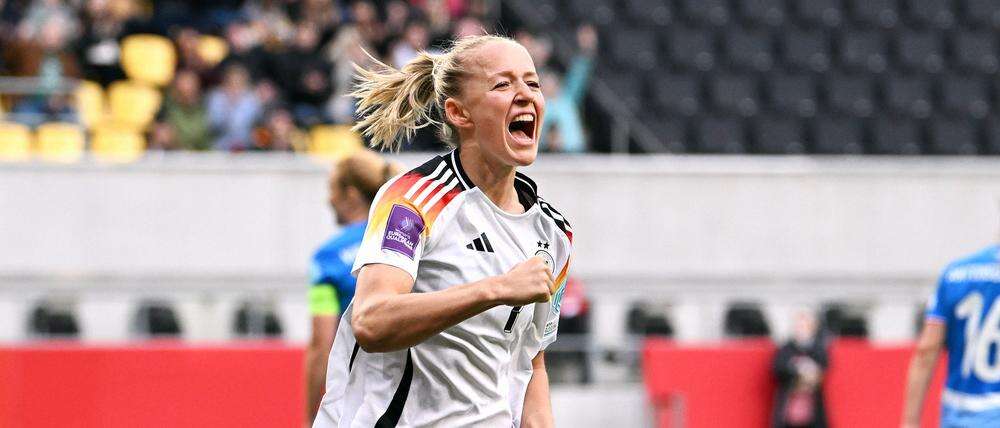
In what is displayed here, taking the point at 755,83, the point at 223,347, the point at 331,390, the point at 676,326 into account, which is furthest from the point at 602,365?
the point at 331,390

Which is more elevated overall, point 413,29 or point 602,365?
point 413,29

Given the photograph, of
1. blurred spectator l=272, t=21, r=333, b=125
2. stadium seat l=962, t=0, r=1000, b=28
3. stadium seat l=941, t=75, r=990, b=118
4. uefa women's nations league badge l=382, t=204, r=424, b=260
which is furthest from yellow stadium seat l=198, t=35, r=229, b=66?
uefa women's nations league badge l=382, t=204, r=424, b=260

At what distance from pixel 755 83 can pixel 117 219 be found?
6795 mm

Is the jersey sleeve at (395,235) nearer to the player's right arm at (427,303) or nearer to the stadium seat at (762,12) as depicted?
the player's right arm at (427,303)

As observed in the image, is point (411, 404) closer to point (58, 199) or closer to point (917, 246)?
point (58, 199)

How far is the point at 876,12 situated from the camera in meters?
18.6

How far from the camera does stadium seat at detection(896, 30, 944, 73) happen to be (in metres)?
18.2

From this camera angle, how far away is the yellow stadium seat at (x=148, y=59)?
14812 mm

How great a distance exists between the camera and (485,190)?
4.06 meters

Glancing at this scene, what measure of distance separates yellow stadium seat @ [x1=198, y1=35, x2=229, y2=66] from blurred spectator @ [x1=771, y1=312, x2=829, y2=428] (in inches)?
222

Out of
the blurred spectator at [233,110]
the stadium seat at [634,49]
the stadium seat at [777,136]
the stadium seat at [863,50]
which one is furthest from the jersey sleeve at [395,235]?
the stadium seat at [863,50]

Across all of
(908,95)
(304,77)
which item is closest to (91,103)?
(304,77)

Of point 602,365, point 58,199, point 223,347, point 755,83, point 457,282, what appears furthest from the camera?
point 755,83

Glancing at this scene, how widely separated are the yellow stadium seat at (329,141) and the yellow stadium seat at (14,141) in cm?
234
